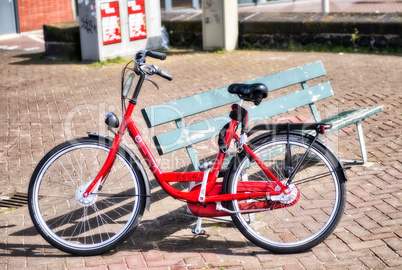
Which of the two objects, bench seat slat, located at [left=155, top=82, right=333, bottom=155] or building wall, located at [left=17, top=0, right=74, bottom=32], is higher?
building wall, located at [left=17, top=0, right=74, bottom=32]

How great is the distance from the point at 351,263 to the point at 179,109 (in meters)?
1.73

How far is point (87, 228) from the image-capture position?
15.5 feet

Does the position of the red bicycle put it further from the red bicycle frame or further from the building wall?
the building wall

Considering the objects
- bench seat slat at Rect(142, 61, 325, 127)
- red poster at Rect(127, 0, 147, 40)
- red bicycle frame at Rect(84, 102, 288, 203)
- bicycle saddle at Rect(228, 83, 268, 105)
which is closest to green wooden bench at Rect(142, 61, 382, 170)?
bench seat slat at Rect(142, 61, 325, 127)

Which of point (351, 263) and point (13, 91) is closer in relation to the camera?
point (351, 263)

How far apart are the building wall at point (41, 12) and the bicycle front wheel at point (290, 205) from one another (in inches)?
448

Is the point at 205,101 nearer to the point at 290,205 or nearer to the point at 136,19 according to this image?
the point at 290,205

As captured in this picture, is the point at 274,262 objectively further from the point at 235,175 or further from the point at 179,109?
the point at 179,109

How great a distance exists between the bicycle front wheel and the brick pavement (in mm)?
119

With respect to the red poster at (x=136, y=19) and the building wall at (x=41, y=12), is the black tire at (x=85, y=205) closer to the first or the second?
the red poster at (x=136, y=19)

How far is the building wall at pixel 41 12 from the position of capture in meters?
15.0

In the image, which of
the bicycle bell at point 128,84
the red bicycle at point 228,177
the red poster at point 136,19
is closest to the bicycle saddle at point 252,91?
the red bicycle at point 228,177

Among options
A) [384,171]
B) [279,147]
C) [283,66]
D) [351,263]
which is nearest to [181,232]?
[279,147]

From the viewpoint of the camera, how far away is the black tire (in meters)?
4.23
